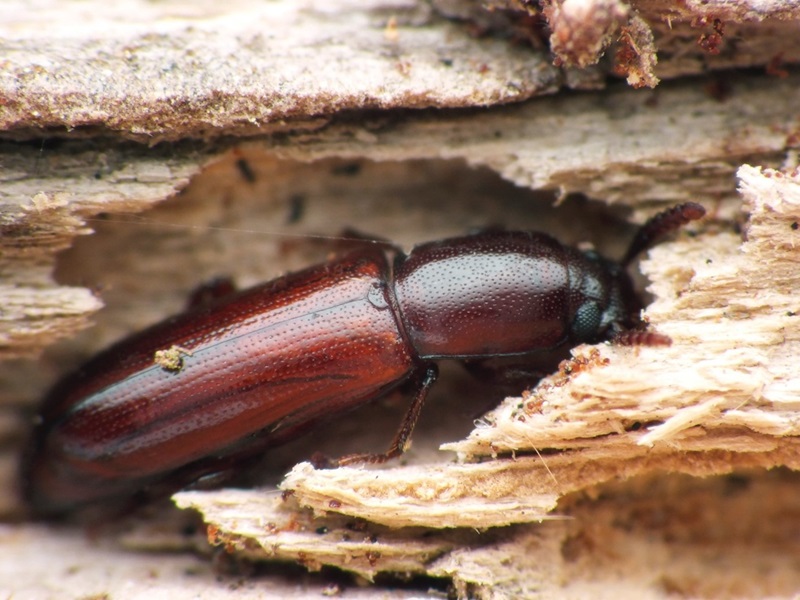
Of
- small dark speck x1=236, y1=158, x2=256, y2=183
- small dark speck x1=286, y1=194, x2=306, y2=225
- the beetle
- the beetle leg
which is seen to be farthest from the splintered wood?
small dark speck x1=236, y1=158, x2=256, y2=183

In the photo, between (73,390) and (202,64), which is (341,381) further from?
(202,64)

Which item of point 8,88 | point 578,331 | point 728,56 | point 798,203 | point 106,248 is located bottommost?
point 578,331

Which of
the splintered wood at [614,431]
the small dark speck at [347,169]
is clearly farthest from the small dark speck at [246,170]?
the splintered wood at [614,431]

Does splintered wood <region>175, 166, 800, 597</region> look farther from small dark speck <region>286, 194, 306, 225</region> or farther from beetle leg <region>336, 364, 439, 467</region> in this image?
small dark speck <region>286, 194, 306, 225</region>

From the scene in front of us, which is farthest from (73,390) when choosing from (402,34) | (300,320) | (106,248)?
(402,34)

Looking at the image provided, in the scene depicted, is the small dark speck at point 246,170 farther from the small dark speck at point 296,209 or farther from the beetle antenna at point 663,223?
the beetle antenna at point 663,223

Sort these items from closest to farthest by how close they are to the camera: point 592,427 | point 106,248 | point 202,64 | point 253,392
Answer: point 592,427 → point 202,64 → point 253,392 → point 106,248
